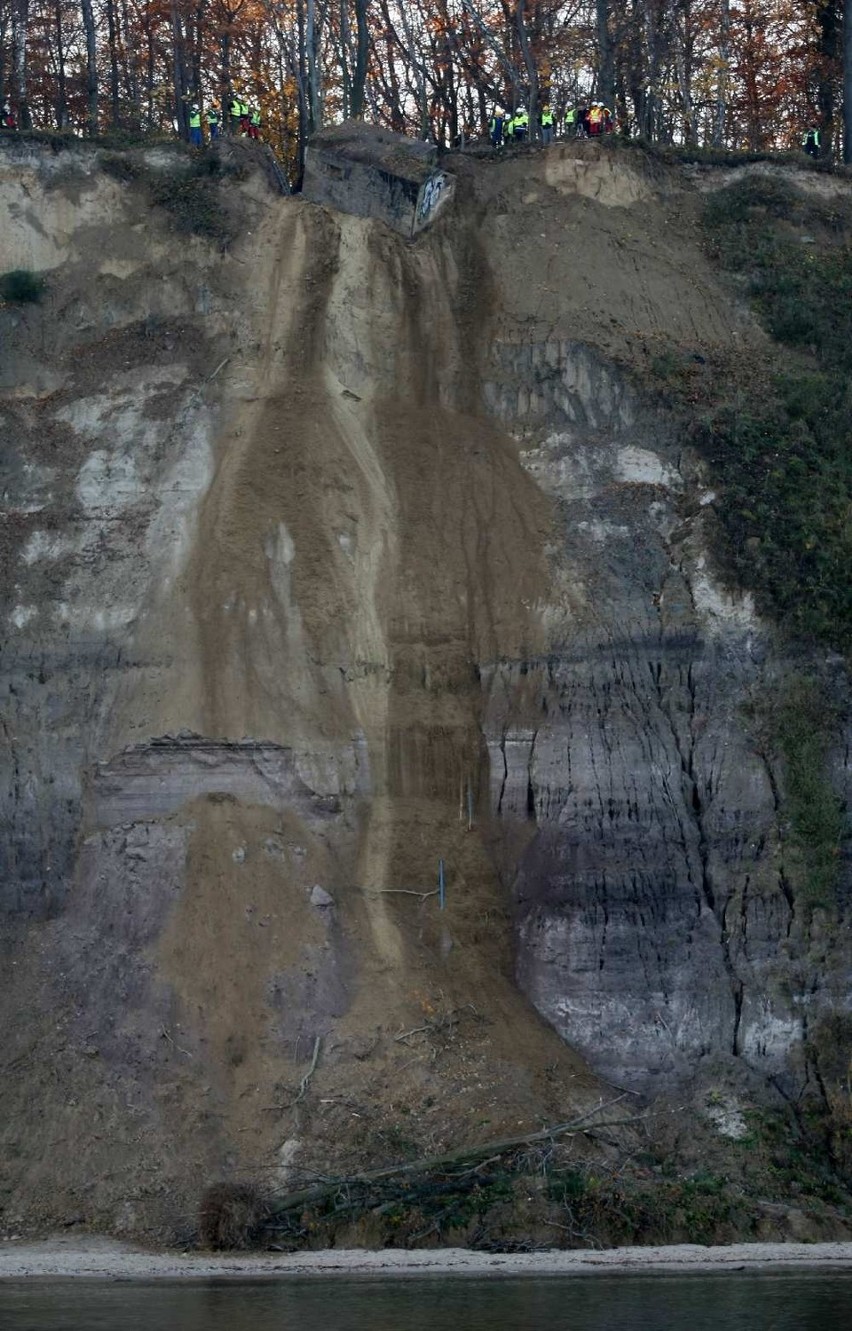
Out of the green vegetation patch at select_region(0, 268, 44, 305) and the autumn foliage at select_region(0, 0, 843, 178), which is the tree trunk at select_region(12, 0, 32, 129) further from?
the green vegetation patch at select_region(0, 268, 44, 305)

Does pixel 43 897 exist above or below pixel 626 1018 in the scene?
above

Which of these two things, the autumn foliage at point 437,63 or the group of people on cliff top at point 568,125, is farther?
the autumn foliage at point 437,63

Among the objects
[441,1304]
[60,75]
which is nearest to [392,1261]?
[441,1304]

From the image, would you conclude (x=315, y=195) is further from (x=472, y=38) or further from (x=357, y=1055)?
(x=357, y=1055)

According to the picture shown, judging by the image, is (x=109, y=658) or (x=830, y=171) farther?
(x=830, y=171)

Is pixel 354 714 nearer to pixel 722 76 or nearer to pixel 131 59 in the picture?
pixel 722 76

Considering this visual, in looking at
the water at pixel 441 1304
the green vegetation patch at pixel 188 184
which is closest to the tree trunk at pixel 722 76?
the green vegetation patch at pixel 188 184

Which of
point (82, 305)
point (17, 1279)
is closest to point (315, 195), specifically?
point (82, 305)

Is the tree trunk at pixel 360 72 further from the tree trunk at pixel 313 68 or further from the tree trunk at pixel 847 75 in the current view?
the tree trunk at pixel 847 75
